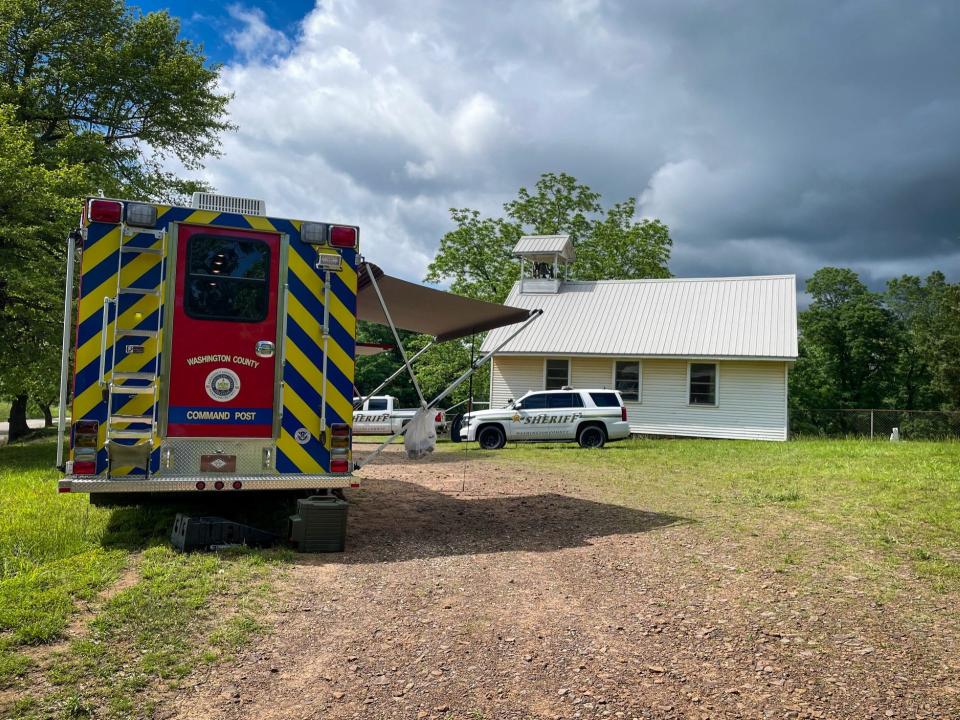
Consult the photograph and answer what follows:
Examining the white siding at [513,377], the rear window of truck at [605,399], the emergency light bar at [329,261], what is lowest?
the rear window of truck at [605,399]

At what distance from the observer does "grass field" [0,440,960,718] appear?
3891 mm

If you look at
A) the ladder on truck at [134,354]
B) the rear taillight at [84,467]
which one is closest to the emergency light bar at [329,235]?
the ladder on truck at [134,354]

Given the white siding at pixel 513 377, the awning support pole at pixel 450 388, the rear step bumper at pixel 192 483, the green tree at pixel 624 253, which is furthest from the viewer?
the green tree at pixel 624 253

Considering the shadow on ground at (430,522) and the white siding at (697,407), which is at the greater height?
the white siding at (697,407)

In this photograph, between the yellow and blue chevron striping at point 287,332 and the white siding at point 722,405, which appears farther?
the white siding at point 722,405

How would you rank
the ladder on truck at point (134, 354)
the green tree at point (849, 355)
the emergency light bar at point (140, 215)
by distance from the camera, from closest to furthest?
the ladder on truck at point (134, 354) < the emergency light bar at point (140, 215) < the green tree at point (849, 355)

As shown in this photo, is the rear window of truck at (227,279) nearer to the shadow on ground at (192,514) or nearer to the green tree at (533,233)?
the shadow on ground at (192,514)

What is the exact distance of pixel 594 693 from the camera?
3771 mm

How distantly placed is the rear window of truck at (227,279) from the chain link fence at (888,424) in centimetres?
2169

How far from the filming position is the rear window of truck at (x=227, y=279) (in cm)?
651

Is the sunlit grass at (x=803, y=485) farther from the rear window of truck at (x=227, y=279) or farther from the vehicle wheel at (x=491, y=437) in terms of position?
the rear window of truck at (x=227, y=279)

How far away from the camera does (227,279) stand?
21.7 feet

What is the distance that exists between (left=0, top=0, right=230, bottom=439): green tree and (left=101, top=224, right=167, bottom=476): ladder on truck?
11.2m

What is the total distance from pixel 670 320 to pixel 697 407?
10.3 feet
